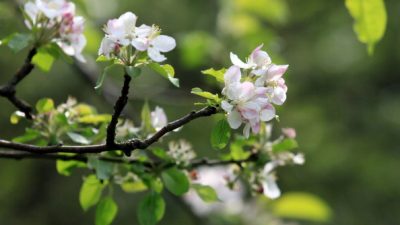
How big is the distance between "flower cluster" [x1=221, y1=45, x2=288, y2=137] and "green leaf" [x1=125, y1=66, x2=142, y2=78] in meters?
0.20

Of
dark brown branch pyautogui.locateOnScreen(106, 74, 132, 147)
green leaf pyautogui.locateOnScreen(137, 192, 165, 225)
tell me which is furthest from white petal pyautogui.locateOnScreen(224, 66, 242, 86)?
green leaf pyautogui.locateOnScreen(137, 192, 165, 225)

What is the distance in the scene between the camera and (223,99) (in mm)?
1715

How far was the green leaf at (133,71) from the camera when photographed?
1.63 m

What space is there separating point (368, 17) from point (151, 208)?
2.96ft

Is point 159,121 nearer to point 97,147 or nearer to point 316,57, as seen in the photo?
point 97,147

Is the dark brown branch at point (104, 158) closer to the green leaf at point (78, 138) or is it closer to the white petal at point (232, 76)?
the green leaf at point (78, 138)

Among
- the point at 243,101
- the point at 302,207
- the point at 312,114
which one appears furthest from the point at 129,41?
the point at 312,114

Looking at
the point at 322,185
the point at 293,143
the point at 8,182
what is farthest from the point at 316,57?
the point at 293,143

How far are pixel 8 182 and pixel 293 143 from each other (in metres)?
6.55

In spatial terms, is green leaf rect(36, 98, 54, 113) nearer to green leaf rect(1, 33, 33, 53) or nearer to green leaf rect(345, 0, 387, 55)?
green leaf rect(1, 33, 33, 53)

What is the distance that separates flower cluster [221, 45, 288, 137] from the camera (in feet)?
5.57

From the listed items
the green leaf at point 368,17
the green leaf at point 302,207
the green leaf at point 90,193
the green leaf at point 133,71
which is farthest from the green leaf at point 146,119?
the green leaf at point 302,207

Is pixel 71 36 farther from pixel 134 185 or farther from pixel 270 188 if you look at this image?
pixel 270 188

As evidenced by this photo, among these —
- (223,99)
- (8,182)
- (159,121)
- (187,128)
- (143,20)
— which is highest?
(143,20)
